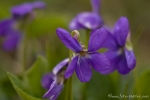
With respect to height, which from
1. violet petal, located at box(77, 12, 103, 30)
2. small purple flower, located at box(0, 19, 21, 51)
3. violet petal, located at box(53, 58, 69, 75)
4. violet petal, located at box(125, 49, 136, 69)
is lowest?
small purple flower, located at box(0, 19, 21, 51)

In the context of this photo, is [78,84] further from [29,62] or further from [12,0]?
[12,0]

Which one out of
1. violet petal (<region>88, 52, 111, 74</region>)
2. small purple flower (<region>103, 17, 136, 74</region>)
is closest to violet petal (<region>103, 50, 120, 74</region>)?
small purple flower (<region>103, 17, 136, 74</region>)

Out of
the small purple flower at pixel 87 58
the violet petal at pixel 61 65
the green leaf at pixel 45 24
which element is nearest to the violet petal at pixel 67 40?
the small purple flower at pixel 87 58

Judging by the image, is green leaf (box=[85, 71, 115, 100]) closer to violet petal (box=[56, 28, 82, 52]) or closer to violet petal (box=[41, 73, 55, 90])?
violet petal (box=[41, 73, 55, 90])

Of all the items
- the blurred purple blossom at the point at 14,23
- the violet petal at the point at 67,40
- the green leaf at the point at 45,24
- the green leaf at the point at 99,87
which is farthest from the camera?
the green leaf at the point at 45,24

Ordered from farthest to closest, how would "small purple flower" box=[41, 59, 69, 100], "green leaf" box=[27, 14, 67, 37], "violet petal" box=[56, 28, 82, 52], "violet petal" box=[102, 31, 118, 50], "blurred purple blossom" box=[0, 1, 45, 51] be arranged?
"green leaf" box=[27, 14, 67, 37] < "blurred purple blossom" box=[0, 1, 45, 51] < "violet petal" box=[102, 31, 118, 50] < "small purple flower" box=[41, 59, 69, 100] < "violet petal" box=[56, 28, 82, 52]

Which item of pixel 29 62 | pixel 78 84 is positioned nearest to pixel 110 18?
pixel 29 62

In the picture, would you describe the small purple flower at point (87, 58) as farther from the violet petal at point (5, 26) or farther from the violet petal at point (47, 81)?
the violet petal at point (5, 26)
